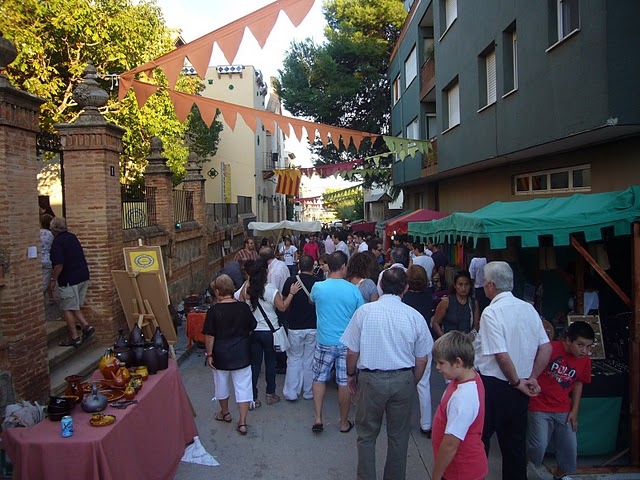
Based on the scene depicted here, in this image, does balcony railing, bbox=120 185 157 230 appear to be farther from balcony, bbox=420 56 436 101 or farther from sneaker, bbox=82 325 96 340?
balcony, bbox=420 56 436 101

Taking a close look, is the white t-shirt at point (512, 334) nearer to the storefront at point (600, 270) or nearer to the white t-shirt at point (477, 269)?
the storefront at point (600, 270)

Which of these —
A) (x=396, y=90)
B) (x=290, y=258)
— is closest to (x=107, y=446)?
(x=290, y=258)

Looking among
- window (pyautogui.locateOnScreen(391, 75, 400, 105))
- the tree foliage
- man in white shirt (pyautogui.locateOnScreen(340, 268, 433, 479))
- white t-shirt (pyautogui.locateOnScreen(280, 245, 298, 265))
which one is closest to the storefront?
man in white shirt (pyautogui.locateOnScreen(340, 268, 433, 479))

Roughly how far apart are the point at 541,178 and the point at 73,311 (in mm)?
8705

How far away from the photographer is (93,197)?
8492 mm

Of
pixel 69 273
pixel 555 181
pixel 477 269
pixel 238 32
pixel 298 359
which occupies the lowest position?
pixel 298 359

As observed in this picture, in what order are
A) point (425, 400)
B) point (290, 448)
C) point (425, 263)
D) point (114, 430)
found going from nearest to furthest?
point (114, 430)
point (290, 448)
point (425, 400)
point (425, 263)

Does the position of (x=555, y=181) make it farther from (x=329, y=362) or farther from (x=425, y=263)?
(x=329, y=362)

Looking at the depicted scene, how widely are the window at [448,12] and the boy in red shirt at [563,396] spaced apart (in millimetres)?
12448

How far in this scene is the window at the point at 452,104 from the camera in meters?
15.2

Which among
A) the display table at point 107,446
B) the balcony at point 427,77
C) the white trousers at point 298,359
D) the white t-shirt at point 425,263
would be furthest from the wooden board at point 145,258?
the balcony at point 427,77

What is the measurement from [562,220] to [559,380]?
1669mm

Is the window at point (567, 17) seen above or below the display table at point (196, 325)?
above

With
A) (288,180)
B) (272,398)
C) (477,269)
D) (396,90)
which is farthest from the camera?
(396,90)
